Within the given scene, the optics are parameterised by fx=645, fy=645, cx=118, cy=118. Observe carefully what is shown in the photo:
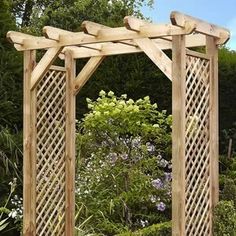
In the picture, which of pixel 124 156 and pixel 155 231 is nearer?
pixel 155 231

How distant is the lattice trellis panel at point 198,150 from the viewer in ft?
18.2

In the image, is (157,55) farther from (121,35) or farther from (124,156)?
(124,156)

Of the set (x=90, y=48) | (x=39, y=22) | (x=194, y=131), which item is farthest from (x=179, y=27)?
(x=39, y=22)

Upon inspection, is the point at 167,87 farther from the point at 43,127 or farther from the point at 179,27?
the point at 179,27

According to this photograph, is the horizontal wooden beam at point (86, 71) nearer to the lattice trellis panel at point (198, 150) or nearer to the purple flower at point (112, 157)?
the lattice trellis panel at point (198, 150)

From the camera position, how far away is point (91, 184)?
7.70 m

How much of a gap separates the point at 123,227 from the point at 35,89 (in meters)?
1.94

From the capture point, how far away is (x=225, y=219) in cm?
563

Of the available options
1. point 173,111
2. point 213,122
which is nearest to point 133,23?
point 173,111

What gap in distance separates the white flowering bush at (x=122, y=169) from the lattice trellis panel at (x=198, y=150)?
1.81m

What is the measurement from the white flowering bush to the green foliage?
Result: 186 cm

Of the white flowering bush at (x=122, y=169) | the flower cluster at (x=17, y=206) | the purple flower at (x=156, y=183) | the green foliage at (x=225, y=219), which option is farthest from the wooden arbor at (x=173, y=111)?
the purple flower at (x=156, y=183)

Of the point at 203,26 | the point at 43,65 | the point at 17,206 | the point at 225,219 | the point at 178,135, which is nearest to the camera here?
the point at 178,135

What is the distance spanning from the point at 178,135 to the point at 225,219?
3.23ft
